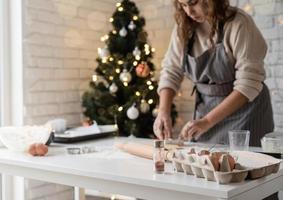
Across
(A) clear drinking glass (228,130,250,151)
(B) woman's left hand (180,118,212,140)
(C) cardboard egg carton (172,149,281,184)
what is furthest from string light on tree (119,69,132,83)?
(C) cardboard egg carton (172,149,281,184)

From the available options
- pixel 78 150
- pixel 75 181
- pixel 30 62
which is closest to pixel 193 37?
pixel 78 150

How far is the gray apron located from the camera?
1.87 m

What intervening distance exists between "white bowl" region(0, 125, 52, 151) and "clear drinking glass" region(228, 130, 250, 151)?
0.74m

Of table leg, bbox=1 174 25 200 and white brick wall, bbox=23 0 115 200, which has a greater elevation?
white brick wall, bbox=23 0 115 200

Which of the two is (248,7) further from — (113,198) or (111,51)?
(113,198)

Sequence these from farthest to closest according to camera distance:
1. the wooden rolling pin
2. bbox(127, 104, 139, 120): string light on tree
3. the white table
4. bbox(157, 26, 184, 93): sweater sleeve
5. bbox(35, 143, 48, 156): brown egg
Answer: bbox(127, 104, 139, 120): string light on tree
bbox(157, 26, 184, 93): sweater sleeve
bbox(35, 143, 48, 156): brown egg
the wooden rolling pin
the white table

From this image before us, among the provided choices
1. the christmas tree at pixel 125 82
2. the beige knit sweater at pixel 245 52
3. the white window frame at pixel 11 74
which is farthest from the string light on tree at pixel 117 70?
the beige knit sweater at pixel 245 52

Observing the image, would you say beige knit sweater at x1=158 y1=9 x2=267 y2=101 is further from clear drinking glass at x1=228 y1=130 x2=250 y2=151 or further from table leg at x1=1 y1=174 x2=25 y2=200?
table leg at x1=1 y1=174 x2=25 y2=200

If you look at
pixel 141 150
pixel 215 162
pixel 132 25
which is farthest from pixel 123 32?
pixel 215 162

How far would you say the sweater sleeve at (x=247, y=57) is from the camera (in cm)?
173

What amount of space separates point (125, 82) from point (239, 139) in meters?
1.30

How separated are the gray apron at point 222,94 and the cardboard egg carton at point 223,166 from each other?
591 mm

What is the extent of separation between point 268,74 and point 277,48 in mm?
169

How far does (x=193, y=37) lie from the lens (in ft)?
6.35
